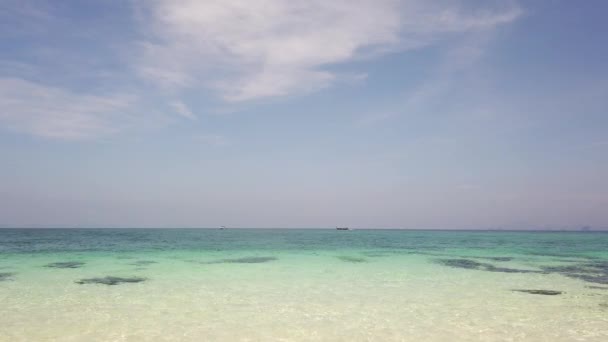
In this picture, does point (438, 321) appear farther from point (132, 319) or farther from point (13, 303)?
point (13, 303)

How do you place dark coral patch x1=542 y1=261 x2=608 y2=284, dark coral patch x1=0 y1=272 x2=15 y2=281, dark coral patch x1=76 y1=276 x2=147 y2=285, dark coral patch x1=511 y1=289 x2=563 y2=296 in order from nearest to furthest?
dark coral patch x1=511 y1=289 x2=563 y2=296, dark coral patch x1=76 y1=276 x2=147 y2=285, dark coral patch x1=0 y1=272 x2=15 y2=281, dark coral patch x1=542 y1=261 x2=608 y2=284

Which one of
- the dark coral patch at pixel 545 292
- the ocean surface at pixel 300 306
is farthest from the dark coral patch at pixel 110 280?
the dark coral patch at pixel 545 292

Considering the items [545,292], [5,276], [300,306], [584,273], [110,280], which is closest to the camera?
[300,306]

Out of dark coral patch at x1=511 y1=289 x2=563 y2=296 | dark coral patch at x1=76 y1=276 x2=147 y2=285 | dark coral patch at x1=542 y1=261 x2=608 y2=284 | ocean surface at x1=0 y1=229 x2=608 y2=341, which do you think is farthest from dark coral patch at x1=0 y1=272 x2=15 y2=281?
dark coral patch at x1=542 y1=261 x2=608 y2=284

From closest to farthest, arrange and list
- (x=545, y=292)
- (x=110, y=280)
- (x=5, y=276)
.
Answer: (x=545, y=292) → (x=110, y=280) → (x=5, y=276)

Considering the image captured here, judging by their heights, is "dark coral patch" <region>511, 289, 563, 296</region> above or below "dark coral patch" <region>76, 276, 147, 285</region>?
above

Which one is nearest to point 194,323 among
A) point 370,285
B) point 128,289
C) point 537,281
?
point 128,289

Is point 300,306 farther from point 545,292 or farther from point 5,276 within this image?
point 5,276

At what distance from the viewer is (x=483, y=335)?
1012cm

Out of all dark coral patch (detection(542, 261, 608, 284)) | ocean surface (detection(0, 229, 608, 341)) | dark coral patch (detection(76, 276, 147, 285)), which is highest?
ocean surface (detection(0, 229, 608, 341))

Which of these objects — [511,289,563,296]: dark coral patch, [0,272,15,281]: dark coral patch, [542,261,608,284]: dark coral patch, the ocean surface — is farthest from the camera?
[542,261,608,284]: dark coral patch

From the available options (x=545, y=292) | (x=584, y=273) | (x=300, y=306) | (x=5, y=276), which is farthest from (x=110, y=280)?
(x=584, y=273)

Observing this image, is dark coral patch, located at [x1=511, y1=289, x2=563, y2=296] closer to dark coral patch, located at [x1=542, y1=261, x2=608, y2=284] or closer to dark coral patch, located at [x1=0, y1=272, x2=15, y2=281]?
dark coral patch, located at [x1=542, y1=261, x2=608, y2=284]

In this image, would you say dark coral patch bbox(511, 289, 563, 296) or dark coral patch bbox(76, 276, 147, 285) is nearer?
dark coral patch bbox(511, 289, 563, 296)
